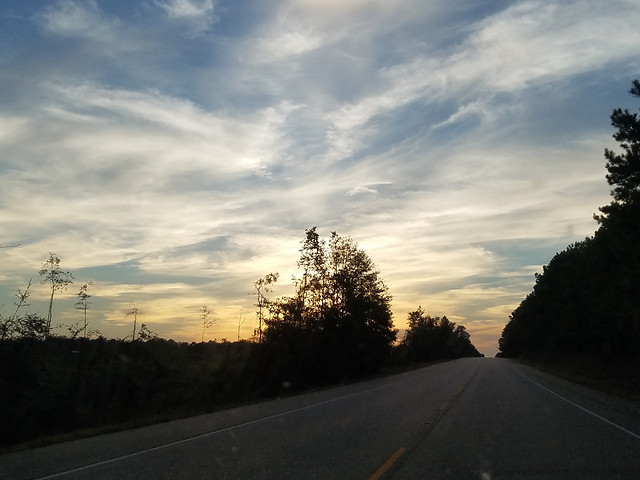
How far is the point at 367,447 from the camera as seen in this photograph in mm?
11750

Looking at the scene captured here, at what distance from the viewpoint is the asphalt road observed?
9594 millimetres

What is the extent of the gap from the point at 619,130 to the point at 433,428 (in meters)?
21.7

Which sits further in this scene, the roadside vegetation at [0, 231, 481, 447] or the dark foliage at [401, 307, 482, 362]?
the dark foliage at [401, 307, 482, 362]

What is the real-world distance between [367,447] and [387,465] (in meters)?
1.99

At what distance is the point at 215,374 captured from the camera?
36688 mm

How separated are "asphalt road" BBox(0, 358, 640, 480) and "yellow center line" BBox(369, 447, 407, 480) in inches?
1.4

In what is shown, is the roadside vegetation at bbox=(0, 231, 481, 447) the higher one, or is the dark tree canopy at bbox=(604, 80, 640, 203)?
the dark tree canopy at bbox=(604, 80, 640, 203)

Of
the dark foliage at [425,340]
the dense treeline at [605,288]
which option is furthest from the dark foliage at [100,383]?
the dark foliage at [425,340]

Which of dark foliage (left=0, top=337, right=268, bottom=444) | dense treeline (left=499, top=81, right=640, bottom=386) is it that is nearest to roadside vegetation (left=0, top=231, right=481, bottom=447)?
dark foliage (left=0, top=337, right=268, bottom=444)

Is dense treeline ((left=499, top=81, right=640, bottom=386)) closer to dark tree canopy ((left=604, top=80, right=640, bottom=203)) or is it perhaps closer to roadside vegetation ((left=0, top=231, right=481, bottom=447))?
dark tree canopy ((left=604, top=80, right=640, bottom=203))

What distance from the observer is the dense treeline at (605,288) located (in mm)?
29562

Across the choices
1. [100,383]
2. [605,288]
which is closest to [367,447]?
[100,383]

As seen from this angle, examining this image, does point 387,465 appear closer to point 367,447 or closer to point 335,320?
point 367,447

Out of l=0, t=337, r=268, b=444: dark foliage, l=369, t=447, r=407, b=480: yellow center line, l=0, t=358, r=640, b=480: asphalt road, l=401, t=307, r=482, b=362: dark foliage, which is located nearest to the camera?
l=369, t=447, r=407, b=480: yellow center line
